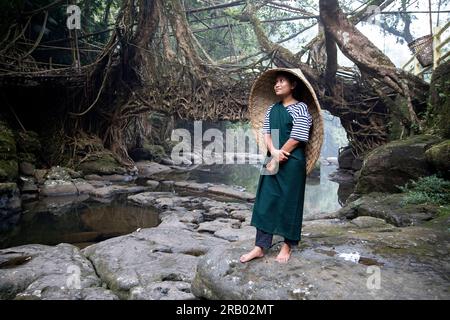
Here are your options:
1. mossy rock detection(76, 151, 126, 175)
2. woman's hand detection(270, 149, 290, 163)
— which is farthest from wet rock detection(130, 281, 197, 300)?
mossy rock detection(76, 151, 126, 175)

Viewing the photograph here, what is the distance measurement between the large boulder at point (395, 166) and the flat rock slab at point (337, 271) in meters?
2.66

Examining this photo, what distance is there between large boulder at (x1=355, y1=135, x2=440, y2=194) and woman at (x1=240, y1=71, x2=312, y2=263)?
3586mm

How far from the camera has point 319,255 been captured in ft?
8.38

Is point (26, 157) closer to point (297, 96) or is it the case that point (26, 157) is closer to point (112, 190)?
point (112, 190)

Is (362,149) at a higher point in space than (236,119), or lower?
lower

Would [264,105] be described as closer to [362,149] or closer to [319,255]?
[319,255]

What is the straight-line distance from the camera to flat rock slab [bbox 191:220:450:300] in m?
2.04

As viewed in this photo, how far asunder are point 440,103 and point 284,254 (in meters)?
5.71

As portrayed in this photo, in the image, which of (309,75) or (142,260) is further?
(309,75)

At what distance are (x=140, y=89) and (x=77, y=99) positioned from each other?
216 centimetres

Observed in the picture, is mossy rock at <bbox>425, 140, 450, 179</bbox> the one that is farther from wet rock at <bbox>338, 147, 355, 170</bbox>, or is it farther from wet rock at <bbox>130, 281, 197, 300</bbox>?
wet rock at <bbox>338, 147, 355, 170</bbox>

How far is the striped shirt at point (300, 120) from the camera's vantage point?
256 cm

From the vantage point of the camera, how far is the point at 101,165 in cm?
1155
